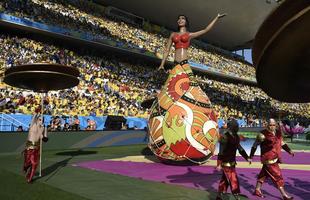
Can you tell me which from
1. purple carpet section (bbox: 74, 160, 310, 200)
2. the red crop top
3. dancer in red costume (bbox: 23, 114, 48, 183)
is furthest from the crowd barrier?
the red crop top

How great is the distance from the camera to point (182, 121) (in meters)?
10.3

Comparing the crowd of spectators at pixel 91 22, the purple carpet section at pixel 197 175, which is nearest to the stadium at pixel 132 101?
the purple carpet section at pixel 197 175

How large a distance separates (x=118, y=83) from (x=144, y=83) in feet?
12.0

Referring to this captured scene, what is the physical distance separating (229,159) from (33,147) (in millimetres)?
4432

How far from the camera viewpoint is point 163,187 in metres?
7.82

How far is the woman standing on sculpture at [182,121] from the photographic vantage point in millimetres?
10281

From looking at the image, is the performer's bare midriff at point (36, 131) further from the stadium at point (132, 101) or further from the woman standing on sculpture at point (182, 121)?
the woman standing on sculpture at point (182, 121)

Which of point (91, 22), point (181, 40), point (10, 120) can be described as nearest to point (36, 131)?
point (181, 40)

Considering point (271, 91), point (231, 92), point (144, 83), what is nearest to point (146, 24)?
point (231, 92)

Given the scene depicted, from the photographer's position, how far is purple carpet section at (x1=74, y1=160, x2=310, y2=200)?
25.1 feet

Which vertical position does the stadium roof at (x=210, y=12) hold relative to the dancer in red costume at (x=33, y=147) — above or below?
above

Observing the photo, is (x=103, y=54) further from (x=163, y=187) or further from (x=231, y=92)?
(x=163, y=187)

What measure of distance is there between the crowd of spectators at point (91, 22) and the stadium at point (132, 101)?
0.15 meters

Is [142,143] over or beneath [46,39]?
beneath
